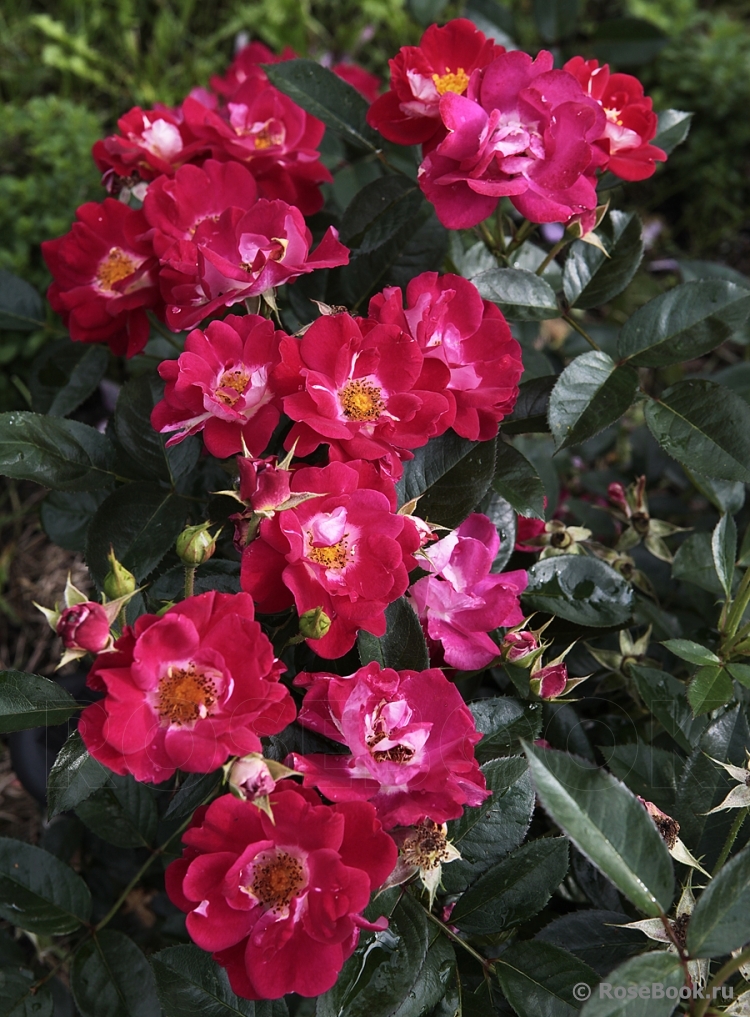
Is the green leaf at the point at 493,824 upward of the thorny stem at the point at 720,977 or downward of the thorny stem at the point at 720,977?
downward

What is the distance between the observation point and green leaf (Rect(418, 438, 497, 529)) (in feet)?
2.93

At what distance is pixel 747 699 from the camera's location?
1.04m

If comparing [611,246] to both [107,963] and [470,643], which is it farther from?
[107,963]

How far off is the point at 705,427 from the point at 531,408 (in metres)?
0.20

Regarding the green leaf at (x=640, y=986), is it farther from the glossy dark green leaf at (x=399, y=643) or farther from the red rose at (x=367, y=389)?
the red rose at (x=367, y=389)

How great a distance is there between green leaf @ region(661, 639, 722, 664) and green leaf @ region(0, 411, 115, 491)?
2.24 feet

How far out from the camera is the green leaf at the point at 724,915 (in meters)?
0.67

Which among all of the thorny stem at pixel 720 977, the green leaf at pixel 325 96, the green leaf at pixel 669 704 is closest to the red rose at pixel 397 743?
the thorny stem at pixel 720 977

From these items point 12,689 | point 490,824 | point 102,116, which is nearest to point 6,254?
point 102,116

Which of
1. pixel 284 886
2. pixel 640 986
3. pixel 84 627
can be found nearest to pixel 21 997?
pixel 284 886

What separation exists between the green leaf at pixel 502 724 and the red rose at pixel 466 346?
29cm

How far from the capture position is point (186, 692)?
0.69 metres

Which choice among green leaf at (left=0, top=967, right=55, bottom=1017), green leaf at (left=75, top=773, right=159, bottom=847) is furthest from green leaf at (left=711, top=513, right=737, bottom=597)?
green leaf at (left=0, top=967, right=55, bottom=1017)

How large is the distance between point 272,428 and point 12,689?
357 mm
